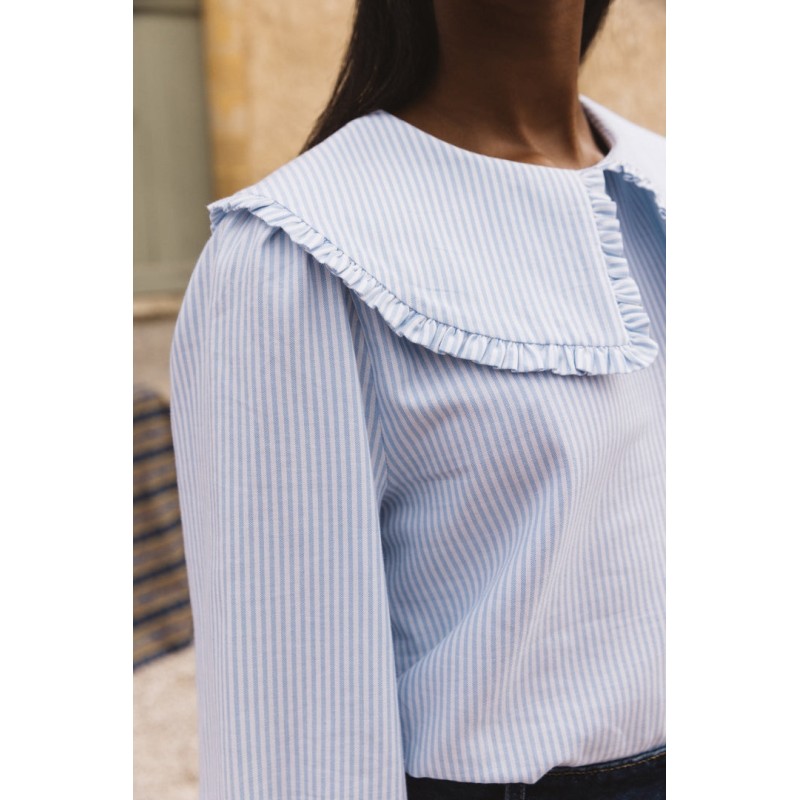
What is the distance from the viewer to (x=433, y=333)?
0.60m

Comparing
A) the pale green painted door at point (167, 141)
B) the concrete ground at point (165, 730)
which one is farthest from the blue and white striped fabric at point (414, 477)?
the pale green painted door at point (167, 141)

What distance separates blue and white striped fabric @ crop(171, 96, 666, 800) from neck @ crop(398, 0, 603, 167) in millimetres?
55

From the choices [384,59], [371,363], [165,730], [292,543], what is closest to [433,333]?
[371,363]

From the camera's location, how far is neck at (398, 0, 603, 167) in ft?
2.29

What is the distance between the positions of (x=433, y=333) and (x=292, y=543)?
0.16 metres

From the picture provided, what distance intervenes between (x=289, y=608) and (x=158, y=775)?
1790mm

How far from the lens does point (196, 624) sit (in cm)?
68

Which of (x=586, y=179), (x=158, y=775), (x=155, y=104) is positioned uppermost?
(x=155, y=104)

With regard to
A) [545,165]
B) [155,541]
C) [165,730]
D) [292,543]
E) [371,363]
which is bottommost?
[165,730]

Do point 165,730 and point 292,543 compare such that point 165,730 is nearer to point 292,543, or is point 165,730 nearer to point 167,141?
point 292,543

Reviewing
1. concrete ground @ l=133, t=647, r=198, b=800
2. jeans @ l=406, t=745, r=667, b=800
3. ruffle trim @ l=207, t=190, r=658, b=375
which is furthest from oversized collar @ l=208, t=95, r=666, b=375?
concrete ground @ l=133, t=647, r=198, b=800

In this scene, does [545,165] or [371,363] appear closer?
[371,363]
